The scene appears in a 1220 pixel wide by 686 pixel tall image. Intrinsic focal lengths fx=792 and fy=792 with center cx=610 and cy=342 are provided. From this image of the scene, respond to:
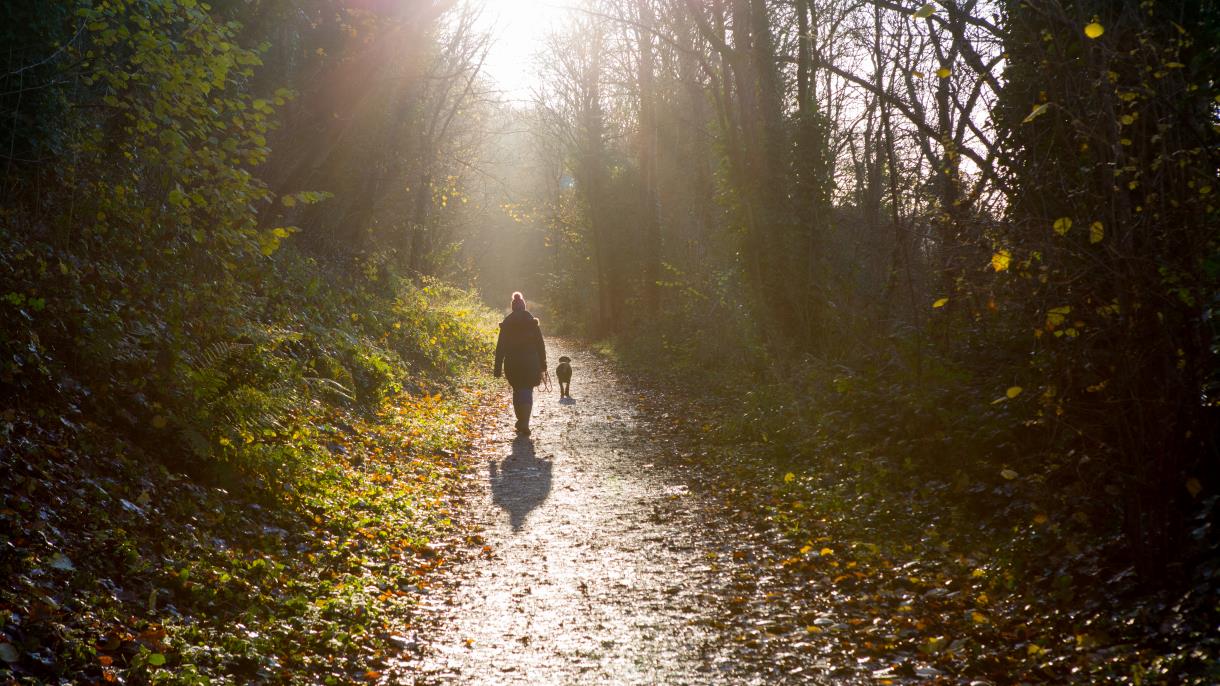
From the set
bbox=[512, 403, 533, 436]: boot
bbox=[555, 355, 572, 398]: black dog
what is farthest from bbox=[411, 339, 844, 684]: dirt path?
bbox=[555, 355, 572, 398]: black dog

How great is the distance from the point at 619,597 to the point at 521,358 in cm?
790

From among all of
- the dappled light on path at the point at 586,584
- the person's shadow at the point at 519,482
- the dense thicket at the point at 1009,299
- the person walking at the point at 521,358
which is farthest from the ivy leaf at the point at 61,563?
the person walking at the point at 521,358

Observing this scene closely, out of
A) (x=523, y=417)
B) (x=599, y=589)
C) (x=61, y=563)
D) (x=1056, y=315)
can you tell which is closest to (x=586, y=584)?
(x=599, y=589)

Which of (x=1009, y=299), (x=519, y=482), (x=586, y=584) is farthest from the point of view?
(x=519, y=482)

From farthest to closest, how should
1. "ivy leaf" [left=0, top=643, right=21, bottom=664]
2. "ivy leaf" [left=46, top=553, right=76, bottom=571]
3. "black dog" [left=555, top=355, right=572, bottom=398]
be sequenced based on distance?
"black dog" [left=555, top=355, right=572, bottom=398]
"ivy leaf" [left=46, top=553, right=76, bottom=571]
"ivy leaf" [left=0, top=643, right=21, bottom=664]

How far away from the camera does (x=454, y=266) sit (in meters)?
52.7

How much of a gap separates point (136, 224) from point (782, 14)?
1477 cm

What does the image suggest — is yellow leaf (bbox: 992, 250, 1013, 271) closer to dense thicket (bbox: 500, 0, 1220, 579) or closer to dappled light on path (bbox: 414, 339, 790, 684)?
dense thicket (bbox: 500, 0, 1220, 579)

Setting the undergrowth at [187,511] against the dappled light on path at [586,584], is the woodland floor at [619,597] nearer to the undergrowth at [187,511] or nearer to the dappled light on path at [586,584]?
the dappled light on path at [586,584]

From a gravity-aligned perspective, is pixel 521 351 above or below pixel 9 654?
above

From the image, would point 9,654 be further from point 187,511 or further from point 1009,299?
point 1009,299

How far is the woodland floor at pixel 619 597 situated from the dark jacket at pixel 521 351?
284 cm

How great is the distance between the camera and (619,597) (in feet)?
20.8

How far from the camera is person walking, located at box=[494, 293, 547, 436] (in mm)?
13844
